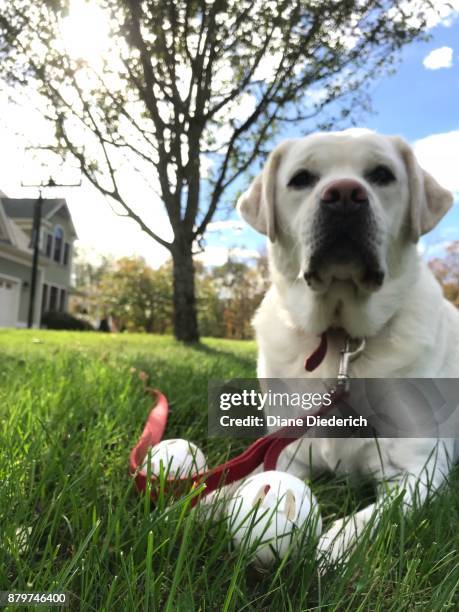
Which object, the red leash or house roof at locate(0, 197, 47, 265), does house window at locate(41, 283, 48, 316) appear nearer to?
house roof at locate(0, 197, 47, 265)

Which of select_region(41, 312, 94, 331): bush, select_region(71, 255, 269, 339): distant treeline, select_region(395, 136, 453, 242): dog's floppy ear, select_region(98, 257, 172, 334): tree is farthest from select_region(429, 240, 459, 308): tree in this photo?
select_region(395, 136, 453, 242): dog's floppy ear

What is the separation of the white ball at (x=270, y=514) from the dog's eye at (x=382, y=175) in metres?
1.43

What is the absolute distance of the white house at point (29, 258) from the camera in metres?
14.3

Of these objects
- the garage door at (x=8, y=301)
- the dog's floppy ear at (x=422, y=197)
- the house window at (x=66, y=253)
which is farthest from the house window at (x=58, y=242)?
the dog's floppy ear at (x=422, y=197)

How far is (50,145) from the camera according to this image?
32.6ft

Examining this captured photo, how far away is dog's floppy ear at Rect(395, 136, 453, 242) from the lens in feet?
7.39

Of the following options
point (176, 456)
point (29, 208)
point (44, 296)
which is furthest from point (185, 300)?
point (44, 296)

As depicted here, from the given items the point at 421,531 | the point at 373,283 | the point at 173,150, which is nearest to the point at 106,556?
the point at 421,531

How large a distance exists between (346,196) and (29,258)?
15626 mm

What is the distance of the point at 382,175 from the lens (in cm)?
223

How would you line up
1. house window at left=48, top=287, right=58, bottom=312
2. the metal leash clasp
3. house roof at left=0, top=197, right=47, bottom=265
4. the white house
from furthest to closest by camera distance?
house window at left=48, top=287, right=58, bottom=312
house roof at left=0, top=197, right=47, bottom=265
the white house
the metal leash clasp

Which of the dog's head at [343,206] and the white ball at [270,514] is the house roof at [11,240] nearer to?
the dog's head at [343,206]

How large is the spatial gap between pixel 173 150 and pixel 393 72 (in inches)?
178

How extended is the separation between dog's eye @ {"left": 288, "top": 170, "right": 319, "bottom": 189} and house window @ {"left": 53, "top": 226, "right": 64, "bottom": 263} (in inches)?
870
